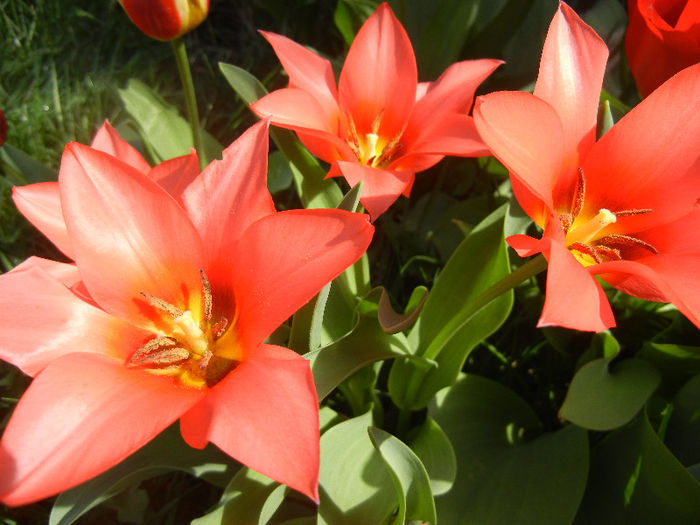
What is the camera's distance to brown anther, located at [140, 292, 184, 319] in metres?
0.80

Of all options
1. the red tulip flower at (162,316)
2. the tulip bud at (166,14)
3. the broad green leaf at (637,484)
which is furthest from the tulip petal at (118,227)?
the broad green leaf at (637,484)

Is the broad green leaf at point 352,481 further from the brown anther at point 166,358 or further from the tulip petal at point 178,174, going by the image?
the tulip petal at point 178,174

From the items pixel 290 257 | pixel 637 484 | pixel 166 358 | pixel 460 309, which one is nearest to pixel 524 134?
pixel 290 257

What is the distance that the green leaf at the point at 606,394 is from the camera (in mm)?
987

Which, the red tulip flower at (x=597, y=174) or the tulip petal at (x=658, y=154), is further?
the tulip petal at (x=658, y=154)

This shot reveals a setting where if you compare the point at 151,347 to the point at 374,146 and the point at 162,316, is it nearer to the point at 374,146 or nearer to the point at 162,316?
the point at 162,316

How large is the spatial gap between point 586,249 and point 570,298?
30cm

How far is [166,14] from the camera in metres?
0.98

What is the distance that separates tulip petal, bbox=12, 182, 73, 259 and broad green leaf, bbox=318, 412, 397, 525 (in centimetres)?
47

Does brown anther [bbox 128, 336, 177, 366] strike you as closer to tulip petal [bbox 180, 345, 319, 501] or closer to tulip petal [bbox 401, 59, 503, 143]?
tulip petal [bbox 180, 345, 319, 501]

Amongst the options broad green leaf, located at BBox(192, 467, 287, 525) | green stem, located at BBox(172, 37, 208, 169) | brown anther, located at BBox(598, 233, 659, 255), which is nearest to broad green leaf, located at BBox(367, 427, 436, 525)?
broad green leaf, located at BBox(192, 467, 287, 525)

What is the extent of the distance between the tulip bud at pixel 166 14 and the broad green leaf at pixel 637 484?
947 mm

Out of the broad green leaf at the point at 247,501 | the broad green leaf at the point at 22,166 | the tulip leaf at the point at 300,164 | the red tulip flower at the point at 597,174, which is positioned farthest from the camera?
the broad green leaf at the point at 22,166

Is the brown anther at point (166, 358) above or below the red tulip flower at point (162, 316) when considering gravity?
below
